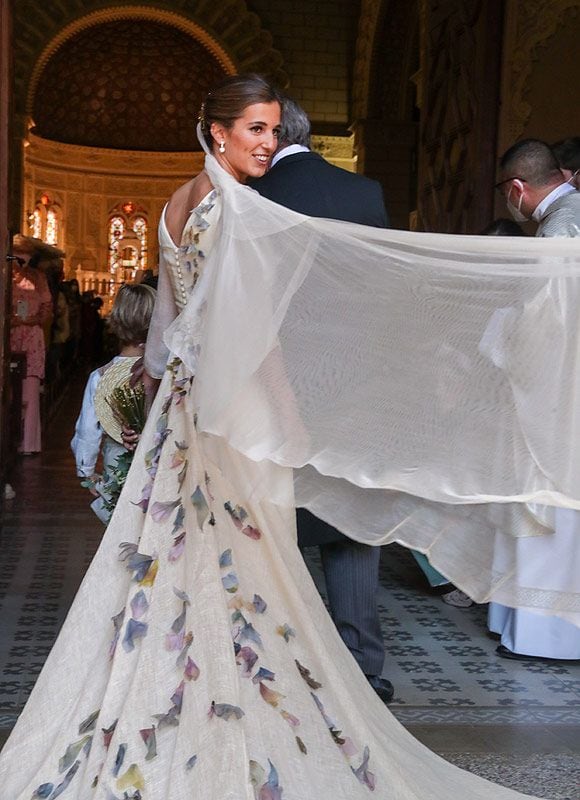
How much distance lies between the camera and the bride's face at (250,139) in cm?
248

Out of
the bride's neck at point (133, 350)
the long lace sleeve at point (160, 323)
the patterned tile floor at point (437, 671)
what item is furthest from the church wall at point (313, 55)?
the long lace sleeve at point (160, 323)

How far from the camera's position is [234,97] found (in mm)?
2477

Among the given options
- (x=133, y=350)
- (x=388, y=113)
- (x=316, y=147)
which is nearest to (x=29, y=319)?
(x=133, y=350)

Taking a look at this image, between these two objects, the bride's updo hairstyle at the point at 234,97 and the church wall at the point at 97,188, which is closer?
the bride's updo hairstyle at the point at 234,97

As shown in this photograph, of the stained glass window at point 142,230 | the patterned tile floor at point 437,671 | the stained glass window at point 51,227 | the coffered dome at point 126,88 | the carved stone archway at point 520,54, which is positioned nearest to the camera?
the patterned tile floor at point 437,671

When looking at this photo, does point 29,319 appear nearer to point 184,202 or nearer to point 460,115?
point 460,115

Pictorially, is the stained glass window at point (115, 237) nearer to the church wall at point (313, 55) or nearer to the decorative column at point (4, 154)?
the church wall at point (313, 55)

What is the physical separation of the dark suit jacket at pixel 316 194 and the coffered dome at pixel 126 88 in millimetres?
15262

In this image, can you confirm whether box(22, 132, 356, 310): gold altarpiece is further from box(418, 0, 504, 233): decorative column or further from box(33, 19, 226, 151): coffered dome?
box(418, 0, 504, 233): decorative column

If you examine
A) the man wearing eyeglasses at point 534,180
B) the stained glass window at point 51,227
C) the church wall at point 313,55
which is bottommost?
the man wearing eyeglasses at point 534,180

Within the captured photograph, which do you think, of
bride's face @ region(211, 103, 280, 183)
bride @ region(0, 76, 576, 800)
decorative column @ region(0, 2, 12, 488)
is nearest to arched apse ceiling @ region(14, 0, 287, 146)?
decorative column @ region(0, 2, 12, 488)

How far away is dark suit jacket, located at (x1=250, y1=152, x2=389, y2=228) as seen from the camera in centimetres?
305

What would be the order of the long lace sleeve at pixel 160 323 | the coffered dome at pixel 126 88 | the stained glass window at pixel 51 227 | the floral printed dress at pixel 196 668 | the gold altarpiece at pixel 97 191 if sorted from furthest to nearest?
the stained glass window at pixel 51 227 < the gold altarpiece at pixel 97 191 < the coffered dome at pixel 126 88 < the long lace sleeve at pixel 160 323 < the floral printed dress at pixel 196 668

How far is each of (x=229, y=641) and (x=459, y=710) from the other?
1337 mm
